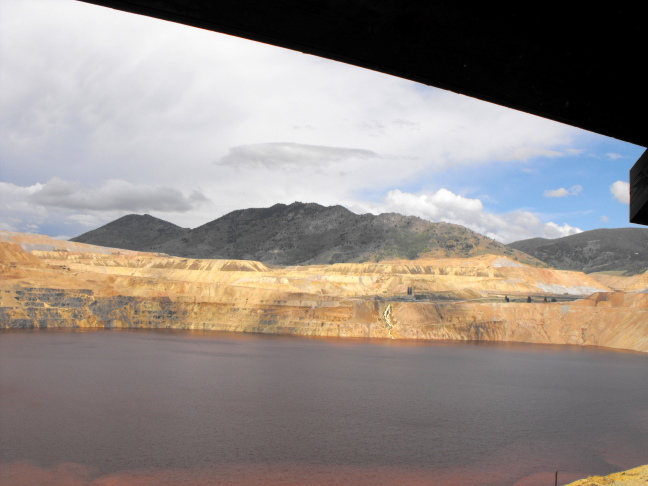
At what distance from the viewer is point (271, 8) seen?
229cm

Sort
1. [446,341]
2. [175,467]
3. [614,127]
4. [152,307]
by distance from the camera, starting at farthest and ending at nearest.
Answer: [152,307] < [446,341] < [175,467] < [614,127]

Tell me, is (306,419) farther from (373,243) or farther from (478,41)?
(373,243)

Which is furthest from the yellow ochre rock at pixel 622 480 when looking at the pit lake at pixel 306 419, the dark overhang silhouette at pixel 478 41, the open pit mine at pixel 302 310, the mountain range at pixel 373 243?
the mountain range at pixel 373 243

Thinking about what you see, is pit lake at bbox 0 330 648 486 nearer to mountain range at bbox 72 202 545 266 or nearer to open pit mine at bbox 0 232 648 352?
open pit mine at bbox 0 232 648 352

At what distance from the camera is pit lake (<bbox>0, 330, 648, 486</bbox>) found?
61.3 feet

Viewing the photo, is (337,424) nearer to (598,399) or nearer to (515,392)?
(515,392)

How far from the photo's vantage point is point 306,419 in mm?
25719

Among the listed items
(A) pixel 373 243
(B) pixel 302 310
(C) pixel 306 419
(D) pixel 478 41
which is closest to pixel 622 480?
(C) pixel 306 419

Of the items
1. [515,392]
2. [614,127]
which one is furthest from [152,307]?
[614,127]

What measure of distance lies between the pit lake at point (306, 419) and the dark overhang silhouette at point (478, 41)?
17224 millimetres

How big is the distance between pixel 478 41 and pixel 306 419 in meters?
25.3

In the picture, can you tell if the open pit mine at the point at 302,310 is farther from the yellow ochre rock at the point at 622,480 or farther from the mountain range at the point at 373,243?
the yellow ochre rock at the point at 622,480

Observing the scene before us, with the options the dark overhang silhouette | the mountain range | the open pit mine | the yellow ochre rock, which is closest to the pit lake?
the yellow ochre rock

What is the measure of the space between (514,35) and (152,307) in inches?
3280
